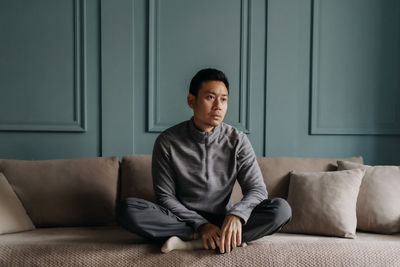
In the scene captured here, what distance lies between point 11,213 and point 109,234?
1.71 feet

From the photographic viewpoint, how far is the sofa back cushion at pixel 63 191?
6.73 ft

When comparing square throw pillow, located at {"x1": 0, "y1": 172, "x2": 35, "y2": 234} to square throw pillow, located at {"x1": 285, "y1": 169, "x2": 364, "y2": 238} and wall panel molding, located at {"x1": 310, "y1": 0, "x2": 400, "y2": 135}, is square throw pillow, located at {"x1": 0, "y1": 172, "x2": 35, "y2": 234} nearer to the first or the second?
square throw pillow, located at {"x1": 285, "y1": 169, "x2": 364, "y2": 238}

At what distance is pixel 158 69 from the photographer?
251 centimetres

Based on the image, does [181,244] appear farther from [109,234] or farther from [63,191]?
[63,191]

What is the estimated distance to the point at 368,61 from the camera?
8.48 ft

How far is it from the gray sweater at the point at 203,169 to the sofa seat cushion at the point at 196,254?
27cm

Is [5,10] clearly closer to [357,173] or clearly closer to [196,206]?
[196,206]

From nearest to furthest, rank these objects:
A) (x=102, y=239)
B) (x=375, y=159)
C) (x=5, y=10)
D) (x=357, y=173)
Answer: (x=102, y=239) < (x=357, y=173) < (x=5, y=10) < (x=375, y=159)

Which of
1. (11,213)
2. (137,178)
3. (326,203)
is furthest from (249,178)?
(11,213)

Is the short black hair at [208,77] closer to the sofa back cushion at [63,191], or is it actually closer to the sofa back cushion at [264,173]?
the sofa back cushion at [264,173]

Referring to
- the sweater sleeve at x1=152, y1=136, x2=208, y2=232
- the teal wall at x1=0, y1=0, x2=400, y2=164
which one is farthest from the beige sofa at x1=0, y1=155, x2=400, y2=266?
the teal wall at x1=0, y1=0, x2=400, y2=164

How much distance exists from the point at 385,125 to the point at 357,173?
0.79 m

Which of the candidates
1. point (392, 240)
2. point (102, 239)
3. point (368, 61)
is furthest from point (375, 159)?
point (102, 239)

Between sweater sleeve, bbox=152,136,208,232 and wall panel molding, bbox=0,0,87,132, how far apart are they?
86 centimetres
